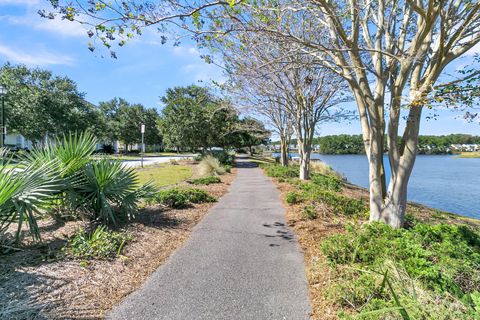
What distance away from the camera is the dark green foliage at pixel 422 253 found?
120 inches

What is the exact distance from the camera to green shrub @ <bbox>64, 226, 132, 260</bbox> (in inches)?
155

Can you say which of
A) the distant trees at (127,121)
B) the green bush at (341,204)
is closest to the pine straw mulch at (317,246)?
the green bush at (341,204)

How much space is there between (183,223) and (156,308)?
3254mm

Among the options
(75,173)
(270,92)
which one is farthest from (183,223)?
(270,92)

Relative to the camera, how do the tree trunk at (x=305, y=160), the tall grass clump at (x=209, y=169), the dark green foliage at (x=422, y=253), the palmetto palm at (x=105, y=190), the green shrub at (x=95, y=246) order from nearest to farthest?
the dark green foliage at (x=422, y=253) < the green shrub at (x=95, y=246) < the palmetto palm at (x=105, y=190) < the tree trunk at (x=305, y=160) < the tall grass clump at (x=209, y=169)

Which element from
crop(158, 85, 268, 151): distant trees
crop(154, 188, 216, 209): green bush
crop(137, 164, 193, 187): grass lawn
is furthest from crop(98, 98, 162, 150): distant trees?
crop(154, 188, 216, 209): green bush

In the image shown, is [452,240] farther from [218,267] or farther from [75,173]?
[75,173]

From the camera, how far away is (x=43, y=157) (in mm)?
5102

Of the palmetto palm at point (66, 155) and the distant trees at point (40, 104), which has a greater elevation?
the distant trees at point (40, 104)

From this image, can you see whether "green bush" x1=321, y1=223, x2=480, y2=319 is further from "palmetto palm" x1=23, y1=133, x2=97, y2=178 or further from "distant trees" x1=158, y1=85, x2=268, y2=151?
"distant trees" x1=158, y1=85, x2=268, y2=151

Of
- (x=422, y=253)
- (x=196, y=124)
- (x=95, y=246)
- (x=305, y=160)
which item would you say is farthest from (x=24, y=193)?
(x=196, y=124)

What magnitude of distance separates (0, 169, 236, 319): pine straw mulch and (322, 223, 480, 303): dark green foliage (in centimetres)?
272

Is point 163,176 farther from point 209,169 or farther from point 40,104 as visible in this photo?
point 40,104

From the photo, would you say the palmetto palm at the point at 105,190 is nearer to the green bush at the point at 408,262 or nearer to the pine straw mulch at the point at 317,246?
the pine straw mulch at the point at 317,246
